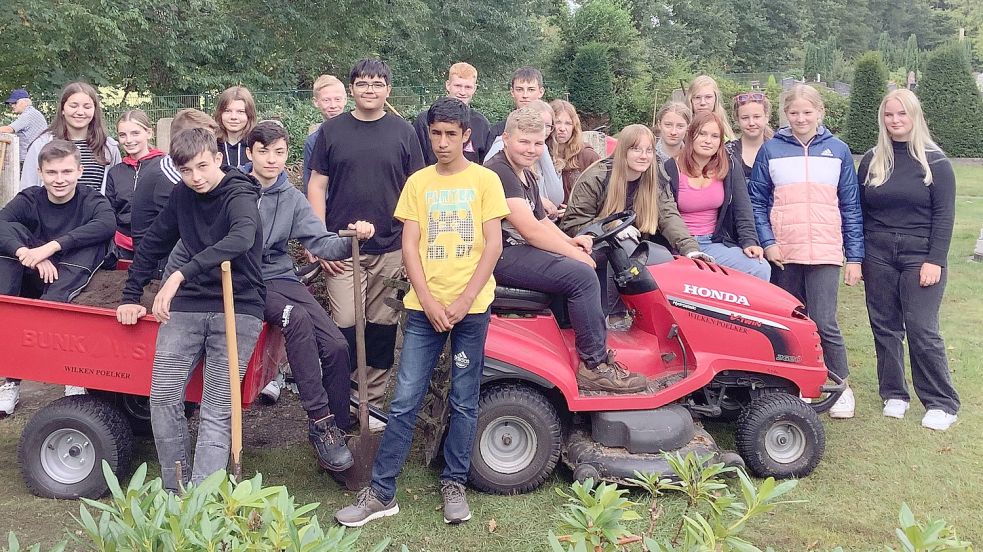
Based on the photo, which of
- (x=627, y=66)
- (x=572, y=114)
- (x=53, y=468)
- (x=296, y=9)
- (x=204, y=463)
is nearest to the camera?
(x=204, y=463)

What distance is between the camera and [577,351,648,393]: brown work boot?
13.9 ft

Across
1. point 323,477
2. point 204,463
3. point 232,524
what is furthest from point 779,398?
point 232,524

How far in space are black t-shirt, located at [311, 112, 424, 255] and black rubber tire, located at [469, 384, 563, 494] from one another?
1138 millimetres

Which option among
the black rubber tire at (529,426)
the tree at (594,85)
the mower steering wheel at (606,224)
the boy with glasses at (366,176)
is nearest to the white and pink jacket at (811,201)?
the mower steering wheel at (606,224)

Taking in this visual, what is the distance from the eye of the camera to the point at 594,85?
87.7ft

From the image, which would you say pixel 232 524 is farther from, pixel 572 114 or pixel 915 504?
pixel 572 114

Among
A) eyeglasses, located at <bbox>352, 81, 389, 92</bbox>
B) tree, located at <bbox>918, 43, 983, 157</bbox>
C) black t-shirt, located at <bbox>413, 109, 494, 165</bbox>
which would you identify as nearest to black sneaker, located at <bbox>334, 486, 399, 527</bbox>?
eyeglasses, located at <bbox>352, 81, 389, 92</bbox>

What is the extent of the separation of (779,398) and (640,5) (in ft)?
154

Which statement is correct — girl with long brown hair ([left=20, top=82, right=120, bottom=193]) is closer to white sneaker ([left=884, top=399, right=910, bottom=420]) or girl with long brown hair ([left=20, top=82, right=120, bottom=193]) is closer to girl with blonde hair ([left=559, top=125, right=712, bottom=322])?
girl with blonde hair ([left=559, top=125, right=712, bottom=322])

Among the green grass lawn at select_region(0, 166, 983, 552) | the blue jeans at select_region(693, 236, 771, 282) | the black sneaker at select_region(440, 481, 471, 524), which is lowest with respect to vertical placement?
the green grass lawn at select_region(0, 166, 983, 552)

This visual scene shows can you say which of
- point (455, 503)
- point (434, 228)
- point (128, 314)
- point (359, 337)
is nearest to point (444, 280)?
point (434, 228)

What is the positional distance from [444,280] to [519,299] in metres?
0.63

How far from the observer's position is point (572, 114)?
6070 mm

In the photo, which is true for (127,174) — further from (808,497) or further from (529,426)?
(808,497)
